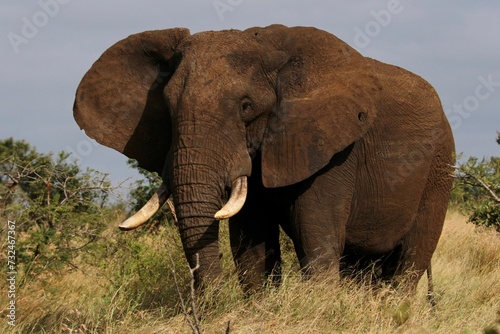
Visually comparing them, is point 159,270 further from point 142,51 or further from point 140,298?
point 142,51

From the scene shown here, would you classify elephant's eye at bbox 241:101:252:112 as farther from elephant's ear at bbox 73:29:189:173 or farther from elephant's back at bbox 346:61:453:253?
elephant's back at bbox 346:61:453:253

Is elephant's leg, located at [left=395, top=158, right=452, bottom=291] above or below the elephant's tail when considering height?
above

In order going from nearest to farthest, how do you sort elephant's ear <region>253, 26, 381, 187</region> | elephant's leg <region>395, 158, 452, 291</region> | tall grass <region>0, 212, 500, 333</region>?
tall grass <region>0, 212, 500, 333</region>, elephant's ear <region>253, 26, 381, 187</region>, elephant's leg <region>395, 158, 452, 291</region>

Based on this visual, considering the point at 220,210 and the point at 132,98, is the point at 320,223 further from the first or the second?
the point at 132,98

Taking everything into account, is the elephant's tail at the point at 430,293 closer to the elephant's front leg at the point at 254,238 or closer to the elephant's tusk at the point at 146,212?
the elephant's front leg at the point at 254,238

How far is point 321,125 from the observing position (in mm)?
8406

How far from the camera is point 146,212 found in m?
7.79

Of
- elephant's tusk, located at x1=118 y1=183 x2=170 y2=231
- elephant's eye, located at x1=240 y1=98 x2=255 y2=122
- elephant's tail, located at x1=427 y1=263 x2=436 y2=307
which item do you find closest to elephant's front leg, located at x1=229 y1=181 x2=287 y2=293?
elephant's eye, located at x1=240 y1=98 x2=255 y2=122

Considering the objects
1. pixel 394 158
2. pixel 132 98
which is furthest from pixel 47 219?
pixel 394 158

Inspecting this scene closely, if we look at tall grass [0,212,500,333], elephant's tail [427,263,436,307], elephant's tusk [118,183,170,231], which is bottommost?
elephant's tail [427,263,436,307]

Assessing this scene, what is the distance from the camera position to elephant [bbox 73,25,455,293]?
7777mm

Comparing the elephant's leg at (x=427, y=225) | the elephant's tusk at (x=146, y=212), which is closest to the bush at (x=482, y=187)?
the elephant's leg at (x=427, y=225)

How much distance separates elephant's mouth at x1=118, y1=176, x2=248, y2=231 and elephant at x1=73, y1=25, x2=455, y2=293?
1 cm

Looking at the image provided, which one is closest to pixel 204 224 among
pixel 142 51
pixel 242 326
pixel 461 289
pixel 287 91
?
pixel 242 326
